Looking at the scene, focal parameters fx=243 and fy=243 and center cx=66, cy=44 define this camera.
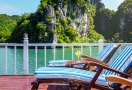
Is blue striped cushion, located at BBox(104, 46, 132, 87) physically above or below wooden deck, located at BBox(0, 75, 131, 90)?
above

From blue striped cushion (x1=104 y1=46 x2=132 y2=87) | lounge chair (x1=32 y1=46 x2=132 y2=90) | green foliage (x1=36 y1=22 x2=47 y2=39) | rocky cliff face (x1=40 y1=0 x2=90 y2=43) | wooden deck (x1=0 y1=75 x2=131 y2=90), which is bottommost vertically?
wooden deck (x1=0 y1=75 x2=131 y2=90)

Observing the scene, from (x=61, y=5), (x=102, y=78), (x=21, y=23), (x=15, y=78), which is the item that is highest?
(x=61, y=5)

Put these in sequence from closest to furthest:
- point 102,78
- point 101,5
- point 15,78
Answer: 1. point 102,78
2. point 15,78
3. point 101,5

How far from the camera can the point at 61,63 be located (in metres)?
3.73

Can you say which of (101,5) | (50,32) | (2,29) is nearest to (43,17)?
(50,32)

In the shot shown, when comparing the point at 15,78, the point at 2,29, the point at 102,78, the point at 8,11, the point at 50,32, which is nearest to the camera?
the point at 102,78

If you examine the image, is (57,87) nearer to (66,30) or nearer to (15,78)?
(15,78)

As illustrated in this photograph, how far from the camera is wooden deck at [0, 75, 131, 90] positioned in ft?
12.9

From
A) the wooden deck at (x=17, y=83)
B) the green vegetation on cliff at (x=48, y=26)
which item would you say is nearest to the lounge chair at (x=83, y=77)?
the wooden deck at (x=17, y=83)

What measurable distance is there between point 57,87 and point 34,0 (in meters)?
44.7

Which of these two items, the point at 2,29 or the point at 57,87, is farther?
the point at 2,29

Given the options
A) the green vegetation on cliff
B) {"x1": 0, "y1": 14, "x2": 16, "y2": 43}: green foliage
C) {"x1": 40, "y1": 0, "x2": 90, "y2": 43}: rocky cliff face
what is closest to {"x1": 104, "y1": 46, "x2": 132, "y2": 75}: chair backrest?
the green vegetation on cliff

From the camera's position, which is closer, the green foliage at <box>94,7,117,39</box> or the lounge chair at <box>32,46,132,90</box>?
the lounge chair at <box>32,46,132,90</box>

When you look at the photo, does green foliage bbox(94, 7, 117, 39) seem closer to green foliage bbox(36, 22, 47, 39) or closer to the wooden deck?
green foliage bbox(36, 22, 47, 39)
